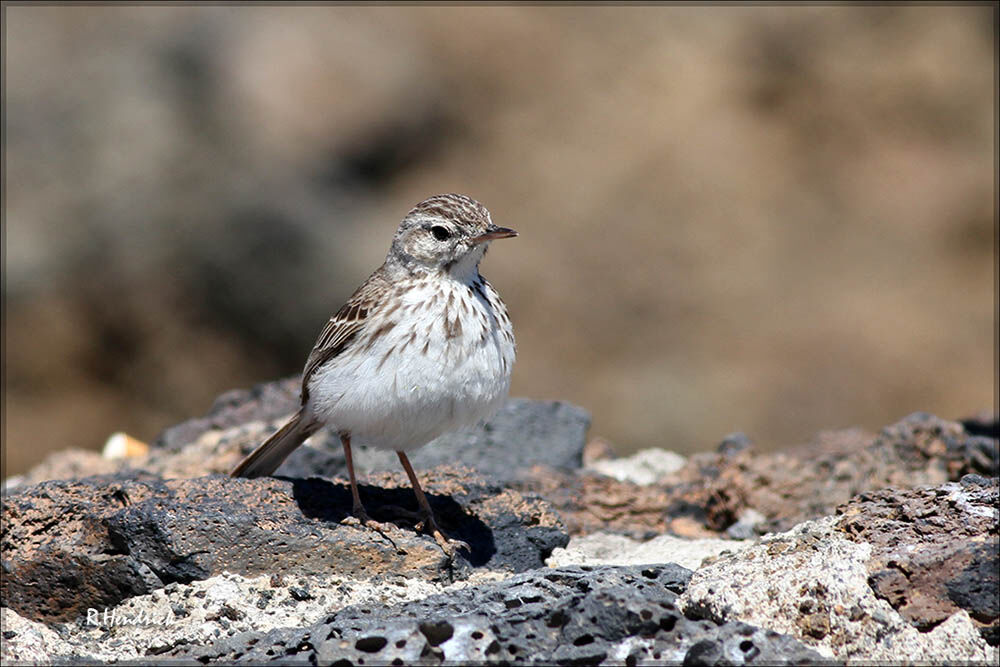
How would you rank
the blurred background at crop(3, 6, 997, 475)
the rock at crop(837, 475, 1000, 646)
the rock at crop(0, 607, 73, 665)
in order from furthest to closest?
Result: the blurred background at crop(3, 6, 997, 475) < the rock at crop(0, 607, 73, 665) < the rock at crop(837, 475, 1000, 646)

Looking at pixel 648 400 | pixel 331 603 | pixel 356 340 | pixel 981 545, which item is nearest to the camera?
pixel 981 545

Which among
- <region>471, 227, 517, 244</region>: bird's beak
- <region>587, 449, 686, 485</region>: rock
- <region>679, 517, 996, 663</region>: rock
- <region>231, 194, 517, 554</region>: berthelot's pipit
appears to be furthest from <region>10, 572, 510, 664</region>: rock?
<region>587, 449, 686, 485</region>: rock

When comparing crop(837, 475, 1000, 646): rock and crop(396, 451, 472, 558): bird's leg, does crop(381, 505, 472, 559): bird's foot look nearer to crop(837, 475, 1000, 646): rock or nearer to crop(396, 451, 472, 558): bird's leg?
crop(396, 451, 472, 558): bird's leg

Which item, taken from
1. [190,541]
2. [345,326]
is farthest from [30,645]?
[345,326]

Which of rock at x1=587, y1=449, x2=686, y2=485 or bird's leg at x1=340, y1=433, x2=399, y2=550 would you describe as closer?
bird's leg at x1=340, y1=433, x2=399, y2=550

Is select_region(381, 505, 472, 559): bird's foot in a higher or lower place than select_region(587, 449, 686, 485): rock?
lower

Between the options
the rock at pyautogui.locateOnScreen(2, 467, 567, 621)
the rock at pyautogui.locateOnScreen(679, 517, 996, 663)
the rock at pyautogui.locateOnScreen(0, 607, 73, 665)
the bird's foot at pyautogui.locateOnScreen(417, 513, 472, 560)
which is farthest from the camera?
the bird's foot at pyautogui.locateOnScreen(417, 513, 472, 560)

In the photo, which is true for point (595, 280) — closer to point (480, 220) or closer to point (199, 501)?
point (480, 220)

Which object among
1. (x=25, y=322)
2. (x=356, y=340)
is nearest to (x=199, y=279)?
(x=25, y=322)
